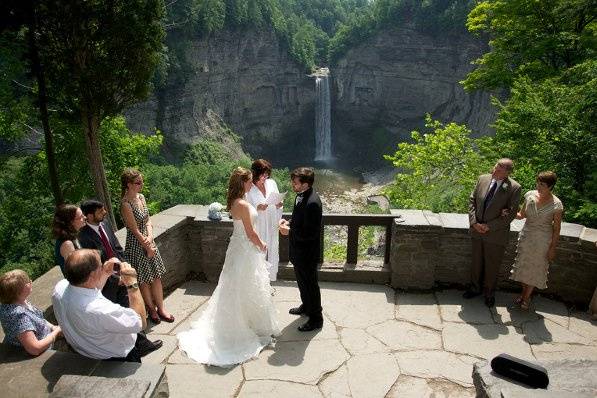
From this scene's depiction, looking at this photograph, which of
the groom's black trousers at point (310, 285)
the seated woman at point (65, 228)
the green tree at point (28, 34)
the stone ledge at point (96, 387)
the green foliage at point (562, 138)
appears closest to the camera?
the stone ledge at point (96, 387)

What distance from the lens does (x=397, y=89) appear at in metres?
54.8

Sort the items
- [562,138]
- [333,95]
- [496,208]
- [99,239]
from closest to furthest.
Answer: [99,239], [496,208], [562,138], [333,95]

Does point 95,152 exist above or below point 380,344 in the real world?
above

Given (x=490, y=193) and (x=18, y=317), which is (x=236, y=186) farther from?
(x=490, y=193)

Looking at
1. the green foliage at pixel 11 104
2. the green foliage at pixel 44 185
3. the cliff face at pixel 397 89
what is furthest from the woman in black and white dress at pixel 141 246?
the cliff face at pixel 397 89

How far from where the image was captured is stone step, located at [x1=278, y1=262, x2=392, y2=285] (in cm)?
641

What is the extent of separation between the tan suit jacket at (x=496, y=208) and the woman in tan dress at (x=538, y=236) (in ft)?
0.62

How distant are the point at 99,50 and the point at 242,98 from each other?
139ft

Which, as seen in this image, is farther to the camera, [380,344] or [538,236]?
[538,236]

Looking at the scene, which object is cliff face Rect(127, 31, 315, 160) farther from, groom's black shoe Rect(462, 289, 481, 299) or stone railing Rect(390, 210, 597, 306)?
groom's black shoe Rect(462, 289, 481, 299)

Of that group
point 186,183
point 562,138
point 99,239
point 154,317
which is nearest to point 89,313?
point 99,239

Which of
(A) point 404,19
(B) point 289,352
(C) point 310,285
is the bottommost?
(B) point 289,352

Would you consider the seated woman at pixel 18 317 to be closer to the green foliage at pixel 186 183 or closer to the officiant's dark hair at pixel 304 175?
the officiant's dark hair at pixel 304 175

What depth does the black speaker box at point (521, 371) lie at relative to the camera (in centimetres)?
270
